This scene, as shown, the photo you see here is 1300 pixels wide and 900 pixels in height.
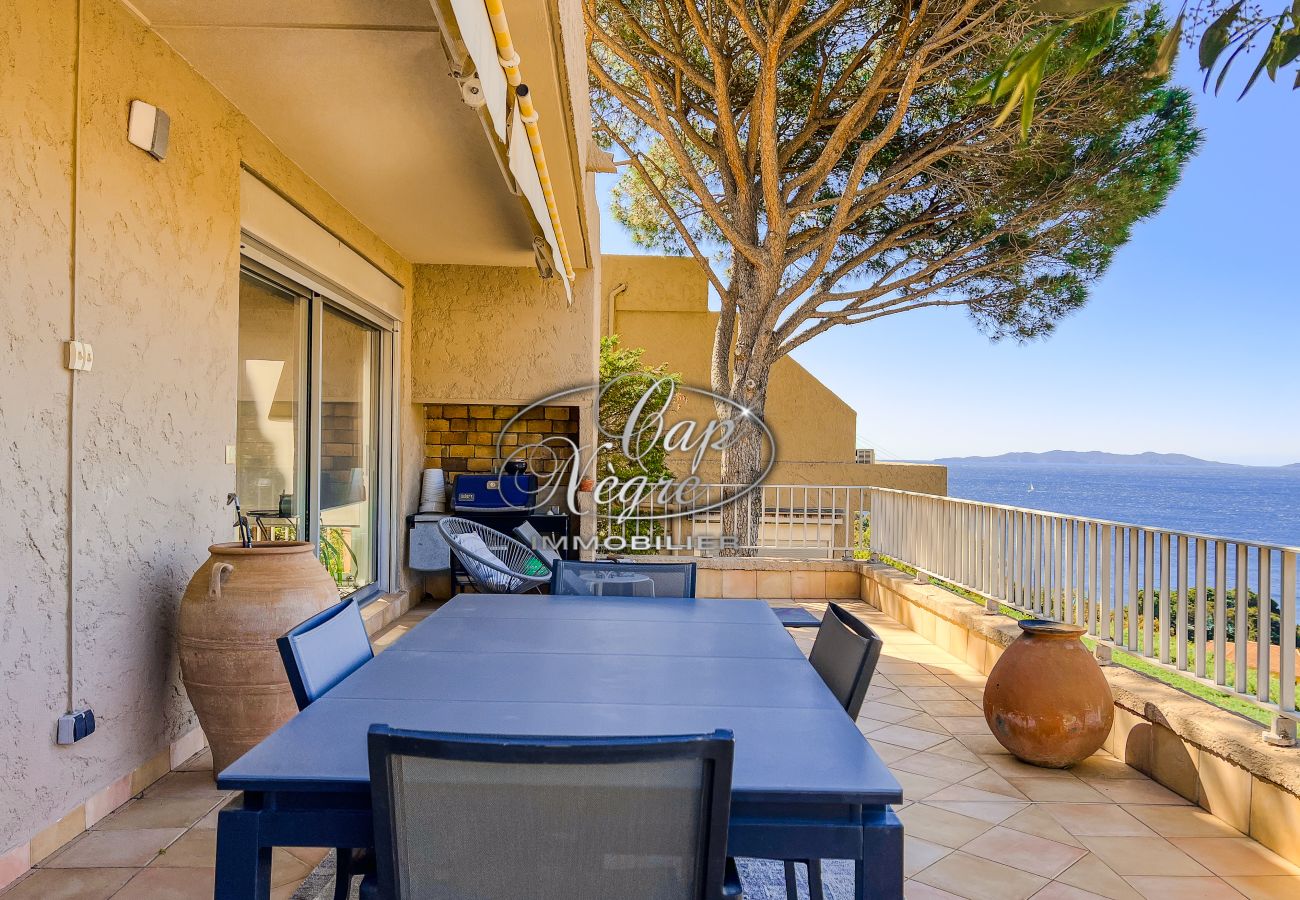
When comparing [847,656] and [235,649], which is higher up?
[847,656]

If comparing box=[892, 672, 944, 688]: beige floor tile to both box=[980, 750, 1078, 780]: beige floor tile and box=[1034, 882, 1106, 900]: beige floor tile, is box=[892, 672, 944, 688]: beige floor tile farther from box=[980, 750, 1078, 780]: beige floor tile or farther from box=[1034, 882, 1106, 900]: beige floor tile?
box=[1034, 882, 1106, 900]: beige floor tile

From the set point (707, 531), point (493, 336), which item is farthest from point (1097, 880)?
point (707, 531)

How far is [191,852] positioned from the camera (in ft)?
8.38

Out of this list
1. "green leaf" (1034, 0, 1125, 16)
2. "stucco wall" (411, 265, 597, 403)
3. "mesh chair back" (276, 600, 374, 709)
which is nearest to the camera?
"green leaf" (1034, 0, 1125, 16)

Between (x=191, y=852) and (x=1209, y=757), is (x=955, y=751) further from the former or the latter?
(x=191, y=852)

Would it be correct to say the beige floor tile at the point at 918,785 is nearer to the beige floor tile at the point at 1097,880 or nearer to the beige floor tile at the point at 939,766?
the beige floor tile at the point at 939,766

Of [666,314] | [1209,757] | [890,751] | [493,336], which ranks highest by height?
[666,314]

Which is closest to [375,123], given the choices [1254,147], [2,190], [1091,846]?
[2,190]

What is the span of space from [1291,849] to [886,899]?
6.87ft

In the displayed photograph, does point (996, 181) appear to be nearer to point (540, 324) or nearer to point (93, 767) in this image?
point (540, 324)

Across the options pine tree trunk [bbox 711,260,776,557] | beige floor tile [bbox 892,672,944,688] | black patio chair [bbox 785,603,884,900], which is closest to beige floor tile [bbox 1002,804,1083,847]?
black patio chair [bbox 785,603,884,900]

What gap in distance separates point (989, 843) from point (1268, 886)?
0.71 metres

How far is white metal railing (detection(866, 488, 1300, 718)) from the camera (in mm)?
3082

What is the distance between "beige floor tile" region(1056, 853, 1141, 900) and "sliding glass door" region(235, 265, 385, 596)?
9.80 feet
